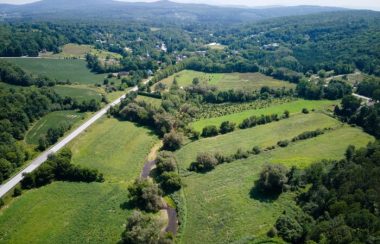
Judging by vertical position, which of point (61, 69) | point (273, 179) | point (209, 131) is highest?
point (273, 179)

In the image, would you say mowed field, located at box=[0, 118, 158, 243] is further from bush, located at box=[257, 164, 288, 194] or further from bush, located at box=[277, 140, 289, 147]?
bush, located at box=[277, 140, 289, 147]

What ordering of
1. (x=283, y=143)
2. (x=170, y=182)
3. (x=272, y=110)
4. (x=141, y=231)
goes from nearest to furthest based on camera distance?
(x=141, y=231)
(x=170, y=182)
(x=283, y=143)
(x=272, y=110)

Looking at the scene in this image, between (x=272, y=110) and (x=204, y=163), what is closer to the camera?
(x=204, y=163)

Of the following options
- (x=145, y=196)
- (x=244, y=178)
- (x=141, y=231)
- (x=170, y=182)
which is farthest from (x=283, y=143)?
(x=141, y=231)

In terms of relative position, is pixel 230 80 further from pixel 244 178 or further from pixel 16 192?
pixel 16 192

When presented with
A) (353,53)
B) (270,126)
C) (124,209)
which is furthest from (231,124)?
(353,53)

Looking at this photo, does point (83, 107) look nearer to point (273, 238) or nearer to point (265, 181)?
point (265, 181)

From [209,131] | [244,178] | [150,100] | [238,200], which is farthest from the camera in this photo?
[150,100]
